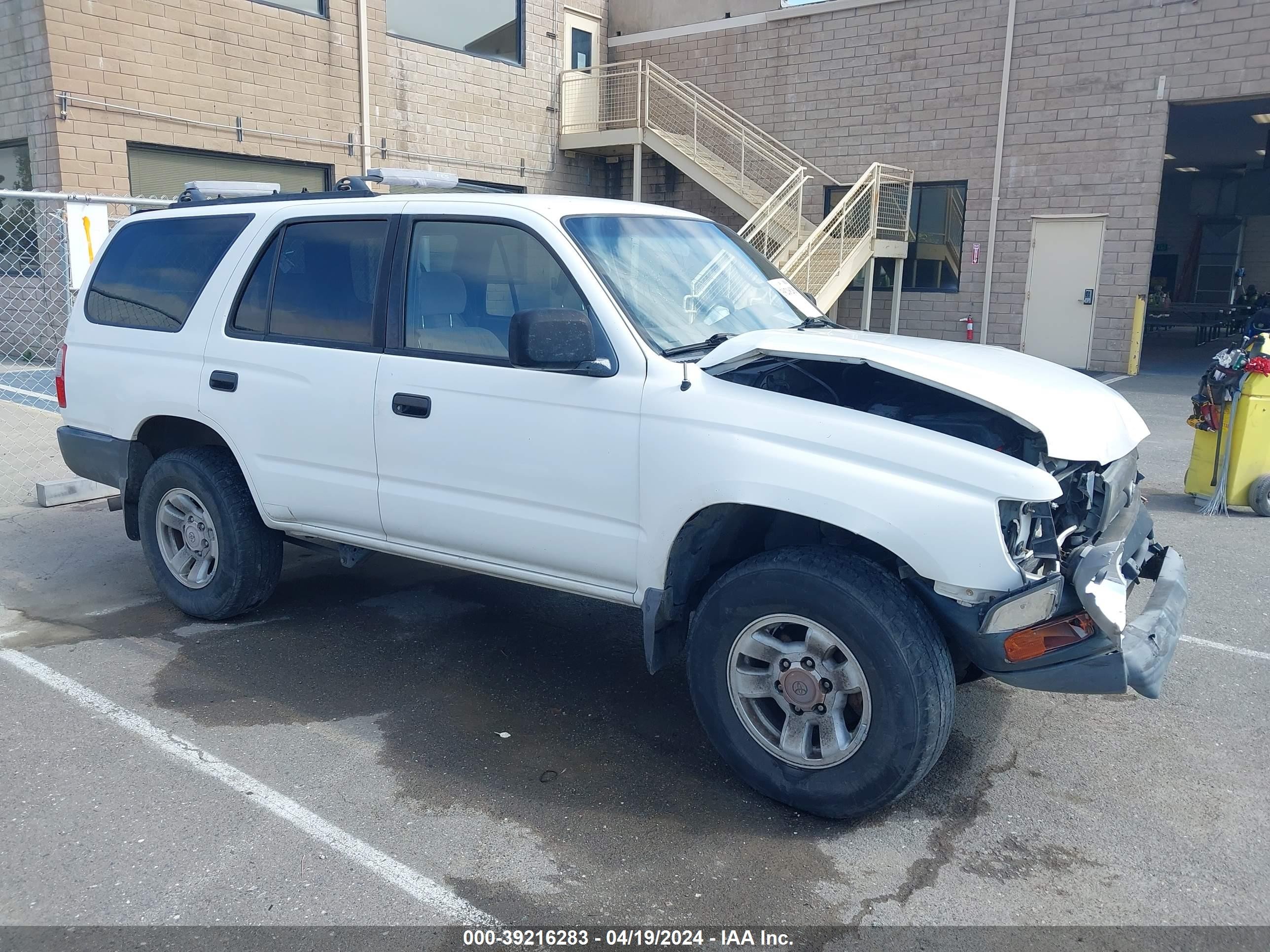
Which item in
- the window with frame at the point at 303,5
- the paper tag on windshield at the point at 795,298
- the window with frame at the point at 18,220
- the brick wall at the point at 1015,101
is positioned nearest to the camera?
the paper tag on windshield at the point at 795,298

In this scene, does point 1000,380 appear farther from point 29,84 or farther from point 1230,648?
point 29,84

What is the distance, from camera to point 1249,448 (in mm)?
7344

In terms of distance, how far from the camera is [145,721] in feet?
13.4

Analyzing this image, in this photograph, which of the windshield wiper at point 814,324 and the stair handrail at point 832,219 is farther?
the stair handrail at point 832,219

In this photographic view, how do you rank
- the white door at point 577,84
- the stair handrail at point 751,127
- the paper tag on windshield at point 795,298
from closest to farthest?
the paper tag on windshield at point 795,298 → the stair handrail at point 751,127 → the white door at point 577,84

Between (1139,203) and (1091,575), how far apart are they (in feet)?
51.3

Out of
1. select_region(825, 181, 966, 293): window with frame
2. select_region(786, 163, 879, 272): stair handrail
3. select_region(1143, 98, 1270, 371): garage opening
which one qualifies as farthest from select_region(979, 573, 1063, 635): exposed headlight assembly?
select_region(1143, 98, 1270, 371): garage opening

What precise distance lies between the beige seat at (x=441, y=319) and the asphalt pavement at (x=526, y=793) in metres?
1.53

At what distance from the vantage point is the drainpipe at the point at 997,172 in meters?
16.8

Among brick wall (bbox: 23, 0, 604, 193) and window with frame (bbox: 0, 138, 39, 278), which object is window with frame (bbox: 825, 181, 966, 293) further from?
window with frame (bbox: 0, 138, 39, 278)

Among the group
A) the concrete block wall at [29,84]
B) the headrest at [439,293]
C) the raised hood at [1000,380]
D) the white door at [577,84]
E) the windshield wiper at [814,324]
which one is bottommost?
the raised hood at [1000,380]

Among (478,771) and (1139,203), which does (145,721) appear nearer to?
(478,771)

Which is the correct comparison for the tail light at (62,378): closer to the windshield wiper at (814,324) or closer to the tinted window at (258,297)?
the tinted window at (258,297)

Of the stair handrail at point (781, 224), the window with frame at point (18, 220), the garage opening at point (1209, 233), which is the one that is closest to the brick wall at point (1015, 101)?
the garage opening at point (1209, 233)
